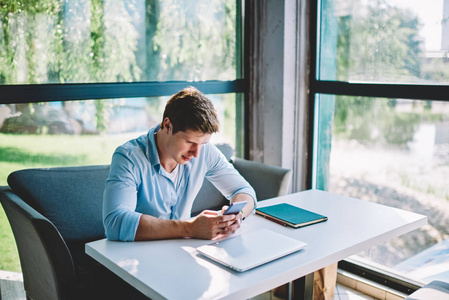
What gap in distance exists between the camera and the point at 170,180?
194 centimetres

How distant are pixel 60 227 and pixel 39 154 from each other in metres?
0.54

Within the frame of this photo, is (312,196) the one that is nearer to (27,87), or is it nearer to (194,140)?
(194,140)

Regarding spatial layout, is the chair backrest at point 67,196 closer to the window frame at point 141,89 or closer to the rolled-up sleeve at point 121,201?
the window frame at point 141,89

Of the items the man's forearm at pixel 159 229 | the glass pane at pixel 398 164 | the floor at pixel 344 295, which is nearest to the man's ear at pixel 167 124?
the man's forearm at pixel 159 229

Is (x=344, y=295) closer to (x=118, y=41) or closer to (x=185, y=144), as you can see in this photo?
A: (x=185, y=144)

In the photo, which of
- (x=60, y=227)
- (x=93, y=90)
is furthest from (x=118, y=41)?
(x=60, y=227)

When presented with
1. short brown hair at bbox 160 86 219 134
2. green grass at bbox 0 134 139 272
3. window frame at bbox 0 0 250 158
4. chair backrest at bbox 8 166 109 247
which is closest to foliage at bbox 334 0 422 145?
window frame at bbox 0 0 250 158

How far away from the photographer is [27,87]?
2.55 meters

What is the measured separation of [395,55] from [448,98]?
1.40 ft

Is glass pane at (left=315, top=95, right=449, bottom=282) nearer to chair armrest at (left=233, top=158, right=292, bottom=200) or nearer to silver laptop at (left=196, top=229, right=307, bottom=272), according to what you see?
chair armrest at (left=233, top=158, right=292, bottom=200)

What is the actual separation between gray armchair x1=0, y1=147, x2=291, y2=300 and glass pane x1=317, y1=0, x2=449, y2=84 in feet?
2.83

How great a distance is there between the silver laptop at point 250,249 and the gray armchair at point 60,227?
0.50m

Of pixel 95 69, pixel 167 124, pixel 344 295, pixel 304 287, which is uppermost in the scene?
pixel 95 69

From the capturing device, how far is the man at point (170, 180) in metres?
1.67
